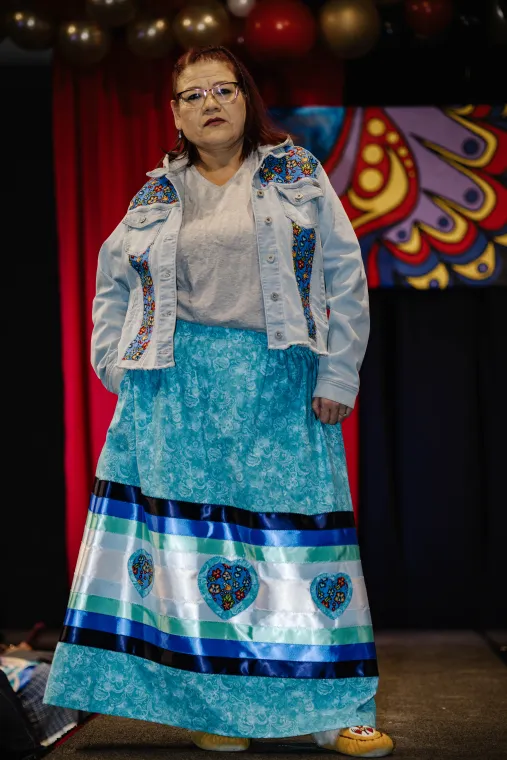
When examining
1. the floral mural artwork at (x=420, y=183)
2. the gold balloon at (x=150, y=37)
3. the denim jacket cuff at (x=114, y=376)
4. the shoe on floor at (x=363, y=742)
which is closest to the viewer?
the shoe on floor at (x=363, y=742)

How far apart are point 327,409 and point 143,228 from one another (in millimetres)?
560

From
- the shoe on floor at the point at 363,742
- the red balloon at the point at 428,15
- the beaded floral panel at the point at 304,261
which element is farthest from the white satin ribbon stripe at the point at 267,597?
the red balloon at the point at 428,15

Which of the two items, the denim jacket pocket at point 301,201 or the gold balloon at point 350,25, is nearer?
the denim jacket pocket at point 301,201

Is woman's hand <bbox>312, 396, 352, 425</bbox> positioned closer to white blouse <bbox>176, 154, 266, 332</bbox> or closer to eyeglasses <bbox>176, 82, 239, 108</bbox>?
white blouse <bbox>176, 154, 266, 332</bbox>

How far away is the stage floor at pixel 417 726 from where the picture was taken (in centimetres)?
201

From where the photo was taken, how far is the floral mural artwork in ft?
12.5

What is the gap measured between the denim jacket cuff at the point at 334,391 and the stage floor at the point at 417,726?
0.72 metres

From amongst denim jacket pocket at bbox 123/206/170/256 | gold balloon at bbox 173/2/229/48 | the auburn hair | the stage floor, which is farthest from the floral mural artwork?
denim jacket pocket at bbox 123/206/170/256

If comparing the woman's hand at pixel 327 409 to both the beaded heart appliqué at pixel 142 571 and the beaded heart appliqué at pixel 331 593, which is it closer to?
the beaded heart appliqué at pixel 331 593

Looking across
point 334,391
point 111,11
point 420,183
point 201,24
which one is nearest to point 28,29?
point 111,11

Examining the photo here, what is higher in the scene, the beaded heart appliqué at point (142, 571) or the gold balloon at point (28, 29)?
the gold balloon at point (28, 29)

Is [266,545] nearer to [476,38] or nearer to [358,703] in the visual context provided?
[358,703]

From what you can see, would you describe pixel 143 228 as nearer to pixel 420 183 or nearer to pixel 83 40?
pixel 83 40

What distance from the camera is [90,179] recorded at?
4.10 m
